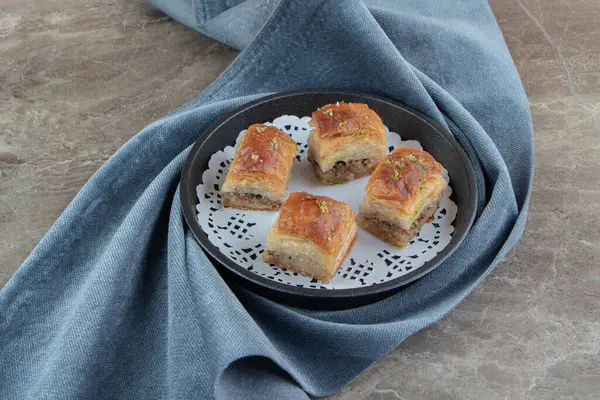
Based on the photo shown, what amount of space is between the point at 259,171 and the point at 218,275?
42 centimetres

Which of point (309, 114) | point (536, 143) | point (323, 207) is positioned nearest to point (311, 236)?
point (323, 207)

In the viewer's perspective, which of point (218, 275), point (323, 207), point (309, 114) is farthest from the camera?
point (309, 114)

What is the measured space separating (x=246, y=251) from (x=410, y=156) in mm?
570

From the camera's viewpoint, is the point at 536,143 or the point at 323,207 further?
the point at 536,143

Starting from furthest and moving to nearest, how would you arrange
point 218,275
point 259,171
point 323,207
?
point 259,171 < point 323,207 < point 218,275

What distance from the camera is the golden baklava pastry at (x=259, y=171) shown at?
2357 millimetres

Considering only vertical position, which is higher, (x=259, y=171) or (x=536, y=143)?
(x=259, y=171)

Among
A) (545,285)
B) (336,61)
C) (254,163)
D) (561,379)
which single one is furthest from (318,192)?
(561,379)

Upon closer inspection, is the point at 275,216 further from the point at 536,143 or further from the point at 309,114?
the point at 536,143

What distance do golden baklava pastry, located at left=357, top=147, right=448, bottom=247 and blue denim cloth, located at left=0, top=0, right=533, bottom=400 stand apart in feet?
0.52

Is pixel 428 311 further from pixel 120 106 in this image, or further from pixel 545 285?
pixel 120 106

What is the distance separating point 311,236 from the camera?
2.15 meters

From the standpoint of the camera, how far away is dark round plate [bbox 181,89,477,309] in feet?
6.68

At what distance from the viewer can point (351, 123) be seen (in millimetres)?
2453
